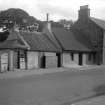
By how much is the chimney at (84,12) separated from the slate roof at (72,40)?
2.92 metres

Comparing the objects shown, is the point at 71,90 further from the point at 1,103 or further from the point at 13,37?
the point at 13,37

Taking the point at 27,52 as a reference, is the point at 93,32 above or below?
above

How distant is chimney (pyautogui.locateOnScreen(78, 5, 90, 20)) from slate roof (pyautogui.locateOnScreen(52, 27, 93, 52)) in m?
2.92

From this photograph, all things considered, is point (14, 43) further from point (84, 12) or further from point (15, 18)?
point (15, 18)

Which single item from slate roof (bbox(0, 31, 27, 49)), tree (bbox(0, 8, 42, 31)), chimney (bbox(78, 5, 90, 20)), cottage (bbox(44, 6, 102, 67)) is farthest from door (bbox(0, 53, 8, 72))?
tree (bbox(0, 8, 42, 31))

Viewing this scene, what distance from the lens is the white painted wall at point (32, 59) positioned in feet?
87.8

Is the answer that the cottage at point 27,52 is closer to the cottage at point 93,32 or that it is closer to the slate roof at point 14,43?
the slate roof at point 14,43

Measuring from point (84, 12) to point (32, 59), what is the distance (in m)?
15.9

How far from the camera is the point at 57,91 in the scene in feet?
38.2

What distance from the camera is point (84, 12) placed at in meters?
37.8

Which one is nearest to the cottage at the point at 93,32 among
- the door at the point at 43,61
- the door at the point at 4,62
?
the door at the point at 43,61

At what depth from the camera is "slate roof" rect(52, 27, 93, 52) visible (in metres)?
32.5

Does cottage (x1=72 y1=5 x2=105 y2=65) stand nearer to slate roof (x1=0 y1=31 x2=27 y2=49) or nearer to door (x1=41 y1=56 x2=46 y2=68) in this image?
door (x1=41 y1=56 x2=46 y2=68)

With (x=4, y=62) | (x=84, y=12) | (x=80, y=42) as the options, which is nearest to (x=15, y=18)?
(x=84, y=12)
